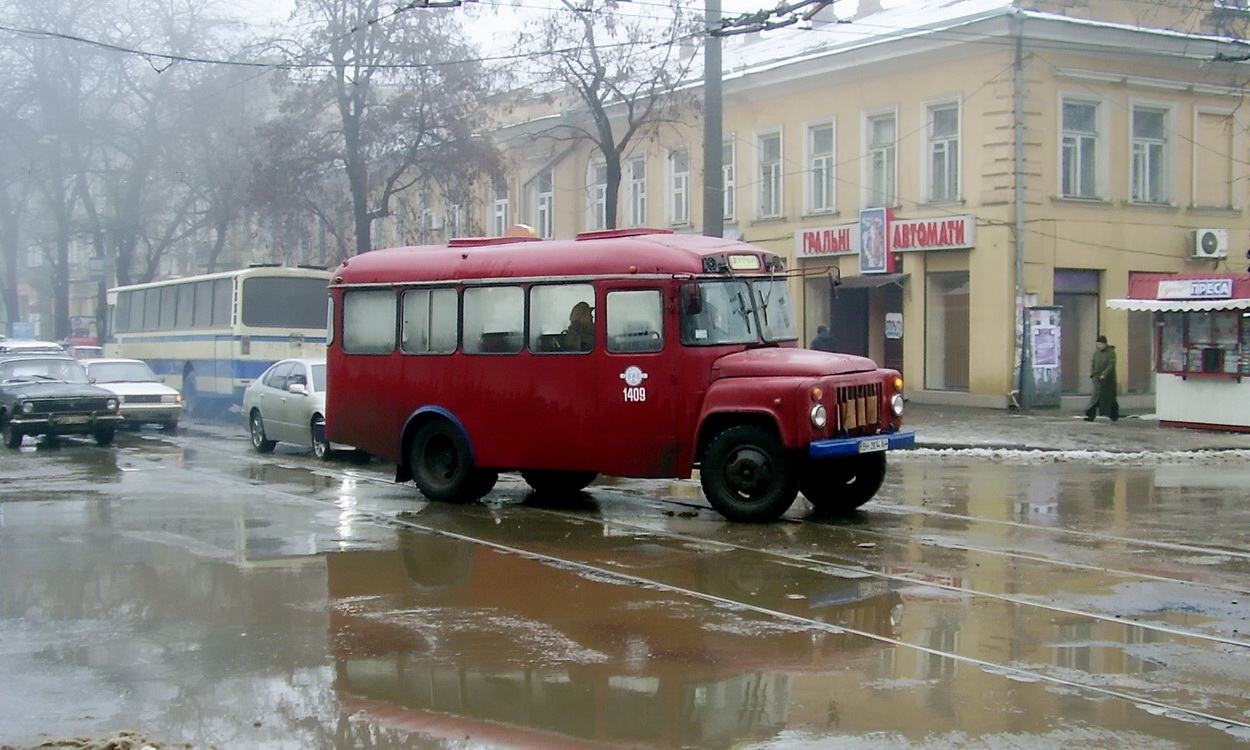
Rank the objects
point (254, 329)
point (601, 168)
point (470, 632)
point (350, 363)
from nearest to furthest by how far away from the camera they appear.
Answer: point (470, 632) → point (350, 363) → point (254, 329) → point (601, 168)

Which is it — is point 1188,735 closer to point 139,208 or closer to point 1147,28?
point 1147,28

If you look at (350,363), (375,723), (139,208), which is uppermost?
(139,208)

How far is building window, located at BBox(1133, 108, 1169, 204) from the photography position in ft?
100

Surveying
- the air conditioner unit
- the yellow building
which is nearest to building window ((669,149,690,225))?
the yellow building

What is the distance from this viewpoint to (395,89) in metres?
36.3

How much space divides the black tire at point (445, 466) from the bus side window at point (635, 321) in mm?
2150

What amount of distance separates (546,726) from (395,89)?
104ft

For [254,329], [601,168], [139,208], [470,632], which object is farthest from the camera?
[139,208]

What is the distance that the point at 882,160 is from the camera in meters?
31.9

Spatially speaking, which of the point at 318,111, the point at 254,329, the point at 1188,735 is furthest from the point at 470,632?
the point at 318,111

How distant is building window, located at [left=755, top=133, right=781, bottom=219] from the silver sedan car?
16189mm

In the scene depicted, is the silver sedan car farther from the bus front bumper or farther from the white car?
the bus front bumper

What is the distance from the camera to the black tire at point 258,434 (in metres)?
21.7

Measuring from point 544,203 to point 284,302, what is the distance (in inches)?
614
